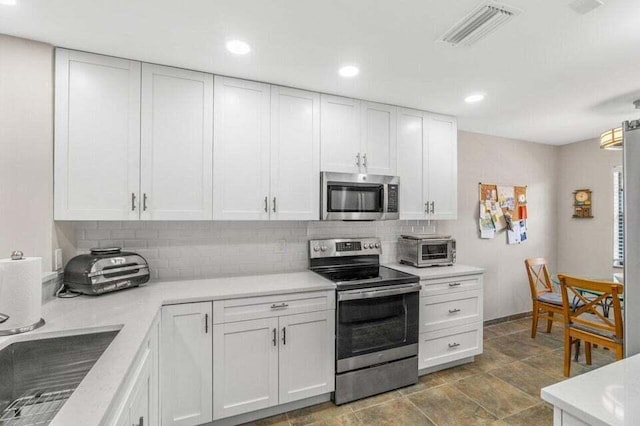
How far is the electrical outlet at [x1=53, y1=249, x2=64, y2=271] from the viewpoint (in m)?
2.00

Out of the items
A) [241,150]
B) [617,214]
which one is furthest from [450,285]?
[617,214]

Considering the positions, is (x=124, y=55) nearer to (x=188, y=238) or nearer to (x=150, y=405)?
(x=188, y=238)

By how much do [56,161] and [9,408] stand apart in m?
1.43

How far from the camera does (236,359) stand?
2105 millimetres

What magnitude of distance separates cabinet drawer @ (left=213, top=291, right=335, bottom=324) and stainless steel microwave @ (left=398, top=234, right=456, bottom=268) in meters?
1.12

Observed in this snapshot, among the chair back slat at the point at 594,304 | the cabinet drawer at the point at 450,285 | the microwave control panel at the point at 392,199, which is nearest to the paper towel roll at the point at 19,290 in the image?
the microwave control panel at the point at 392,199

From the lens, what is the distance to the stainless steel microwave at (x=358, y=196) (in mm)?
2658

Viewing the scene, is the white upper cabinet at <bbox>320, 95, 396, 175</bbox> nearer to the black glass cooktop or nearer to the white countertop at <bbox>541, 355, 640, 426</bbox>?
the black glass cooktop

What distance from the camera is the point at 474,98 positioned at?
282 centimetres

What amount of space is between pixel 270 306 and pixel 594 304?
2.79 m

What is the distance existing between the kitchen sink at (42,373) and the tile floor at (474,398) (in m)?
1.36

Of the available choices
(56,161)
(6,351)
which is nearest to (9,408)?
(6,351)

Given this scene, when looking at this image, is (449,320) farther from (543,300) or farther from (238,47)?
(238,47)

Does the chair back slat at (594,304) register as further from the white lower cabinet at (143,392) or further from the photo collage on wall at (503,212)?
the white lower cabinet at (143,392)
